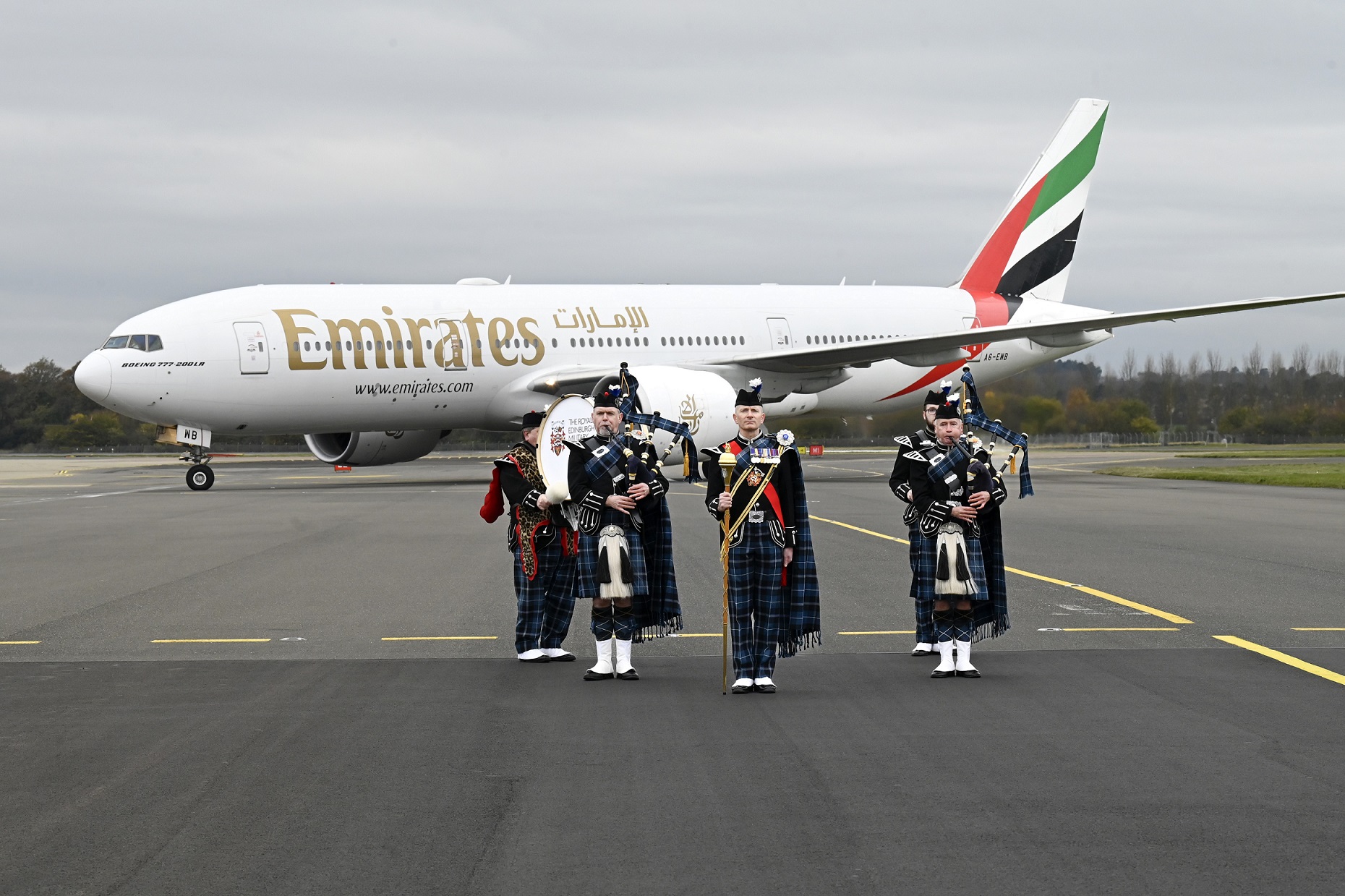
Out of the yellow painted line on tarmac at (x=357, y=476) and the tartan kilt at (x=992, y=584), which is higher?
the yellow painted line on tarmac at (x=357, y=476)

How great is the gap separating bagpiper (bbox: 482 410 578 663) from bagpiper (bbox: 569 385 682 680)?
46 cm

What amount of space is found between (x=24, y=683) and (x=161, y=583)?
4992 millimetres

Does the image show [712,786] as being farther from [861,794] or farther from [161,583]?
[161,583]

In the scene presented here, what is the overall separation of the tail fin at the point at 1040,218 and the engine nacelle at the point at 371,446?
592 inches

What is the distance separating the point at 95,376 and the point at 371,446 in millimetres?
7291

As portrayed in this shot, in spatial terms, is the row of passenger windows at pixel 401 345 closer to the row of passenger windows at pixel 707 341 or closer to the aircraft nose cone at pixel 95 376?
the row of passenger windows at pixel 707 341

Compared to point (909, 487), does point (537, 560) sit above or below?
below

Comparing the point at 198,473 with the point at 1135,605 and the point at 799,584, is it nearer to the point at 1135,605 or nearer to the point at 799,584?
the point at 1135,605

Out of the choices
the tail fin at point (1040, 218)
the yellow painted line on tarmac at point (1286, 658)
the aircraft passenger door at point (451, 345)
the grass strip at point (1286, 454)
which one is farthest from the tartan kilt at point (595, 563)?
the grass strip at point (1286, 454)

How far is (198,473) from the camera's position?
29047 mm

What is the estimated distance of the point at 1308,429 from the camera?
229 ft

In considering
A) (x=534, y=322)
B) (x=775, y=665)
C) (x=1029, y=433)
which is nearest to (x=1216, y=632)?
(x=775, y=665)

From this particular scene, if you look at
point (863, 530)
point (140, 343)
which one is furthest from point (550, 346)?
point (863, 530)

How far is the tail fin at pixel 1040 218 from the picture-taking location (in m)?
36.0
